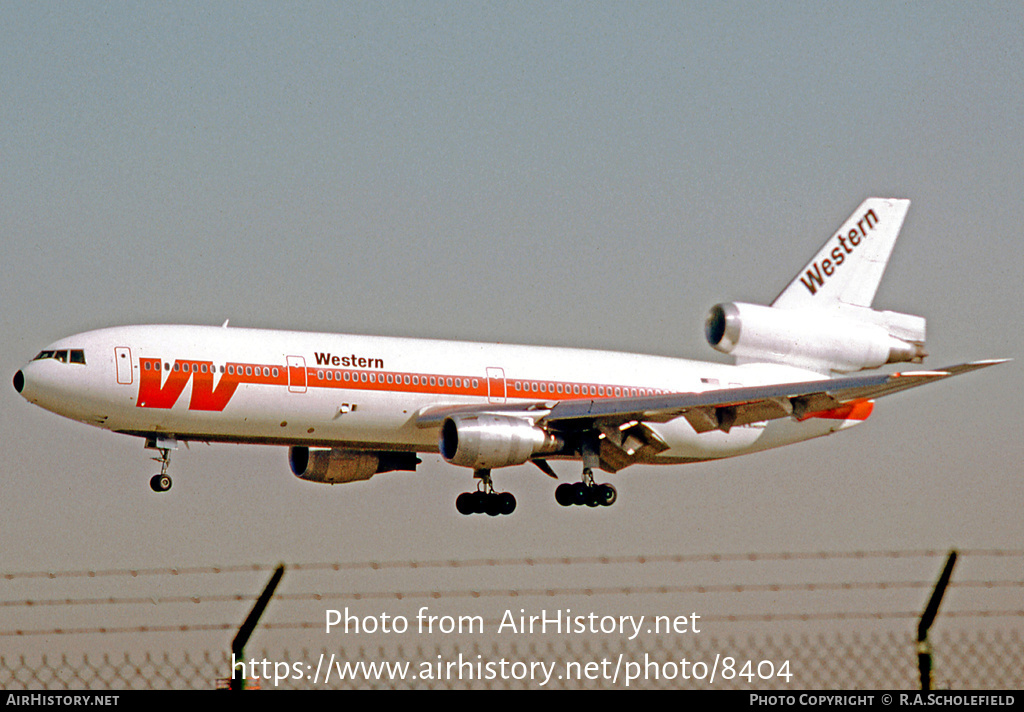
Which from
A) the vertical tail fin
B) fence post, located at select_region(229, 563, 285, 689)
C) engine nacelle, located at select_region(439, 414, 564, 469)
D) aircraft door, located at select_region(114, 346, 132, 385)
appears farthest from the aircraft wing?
fence post, located at select_region(229, 563, 285, 689)

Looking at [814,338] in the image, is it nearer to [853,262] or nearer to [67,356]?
[853,262]

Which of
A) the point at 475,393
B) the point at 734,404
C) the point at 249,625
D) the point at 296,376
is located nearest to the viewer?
the point at 249,625

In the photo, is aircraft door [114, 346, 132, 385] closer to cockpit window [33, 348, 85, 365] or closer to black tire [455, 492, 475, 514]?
cockpit window [33, 348, 85, 365]

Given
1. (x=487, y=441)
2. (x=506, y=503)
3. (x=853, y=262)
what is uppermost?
(x=853, y=262)

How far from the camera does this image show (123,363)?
3875cm

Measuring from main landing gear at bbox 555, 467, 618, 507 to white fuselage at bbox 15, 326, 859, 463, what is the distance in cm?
254

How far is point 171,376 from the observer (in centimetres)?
3894

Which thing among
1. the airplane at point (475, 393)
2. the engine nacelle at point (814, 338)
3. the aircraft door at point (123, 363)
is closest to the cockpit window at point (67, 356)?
the airplane at point (475, 393)

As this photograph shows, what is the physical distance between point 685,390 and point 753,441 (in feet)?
11.9

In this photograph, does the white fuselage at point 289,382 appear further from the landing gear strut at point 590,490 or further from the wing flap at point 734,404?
the wing flap at point 734,404

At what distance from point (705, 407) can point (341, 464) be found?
37.4 ft

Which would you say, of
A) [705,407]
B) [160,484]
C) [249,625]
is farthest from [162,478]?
[249,625]

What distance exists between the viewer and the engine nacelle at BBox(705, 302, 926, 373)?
1924 inches

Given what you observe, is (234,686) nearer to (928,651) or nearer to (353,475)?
(928,651)
